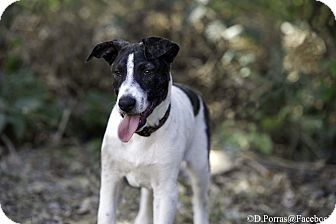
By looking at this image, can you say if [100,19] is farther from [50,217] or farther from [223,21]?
[50,217]

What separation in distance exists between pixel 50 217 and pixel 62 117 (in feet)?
7.10

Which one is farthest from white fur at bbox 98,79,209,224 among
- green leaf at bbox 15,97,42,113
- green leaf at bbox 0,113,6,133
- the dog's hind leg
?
green leaf at bbox 15,97,42,113

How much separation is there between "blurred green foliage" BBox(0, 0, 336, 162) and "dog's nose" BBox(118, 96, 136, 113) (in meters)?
3.31

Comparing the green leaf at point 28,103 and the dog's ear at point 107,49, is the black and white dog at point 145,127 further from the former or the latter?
the green leaf at point 28,103

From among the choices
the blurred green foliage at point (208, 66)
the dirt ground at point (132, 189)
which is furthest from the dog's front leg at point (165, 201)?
the blurred green foliage at point (208, 66)

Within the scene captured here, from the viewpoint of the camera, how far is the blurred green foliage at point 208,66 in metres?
7.09

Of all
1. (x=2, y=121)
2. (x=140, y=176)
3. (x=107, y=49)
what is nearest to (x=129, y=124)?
(x=140, y=176)

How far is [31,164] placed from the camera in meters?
Answer: 6.82

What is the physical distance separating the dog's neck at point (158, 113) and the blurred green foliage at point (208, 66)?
9.77ft

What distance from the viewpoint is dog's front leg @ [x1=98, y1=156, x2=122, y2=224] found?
438 centimetres

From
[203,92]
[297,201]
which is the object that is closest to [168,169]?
[297,201]

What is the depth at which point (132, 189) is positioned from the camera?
249 inches

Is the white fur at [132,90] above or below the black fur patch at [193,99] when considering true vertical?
below

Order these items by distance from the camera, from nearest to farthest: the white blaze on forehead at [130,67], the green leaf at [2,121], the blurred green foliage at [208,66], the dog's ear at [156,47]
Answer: the white blaze on forehead at [130,67], the dog's ear at [156,47], the green leaf at [2,121], the blurred green foliage at [208,66]
